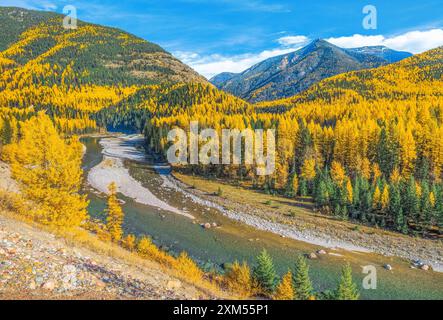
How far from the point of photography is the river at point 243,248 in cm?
3278

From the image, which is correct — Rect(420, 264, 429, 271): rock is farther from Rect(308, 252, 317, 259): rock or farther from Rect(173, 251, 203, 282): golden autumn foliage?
Rect(173, 251, 203, 282): golden autumn foliage

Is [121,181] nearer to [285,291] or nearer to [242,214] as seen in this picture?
[242,214]

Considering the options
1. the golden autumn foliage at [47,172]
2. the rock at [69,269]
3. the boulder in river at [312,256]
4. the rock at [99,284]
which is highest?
the golden autumn foliage at [47,172]

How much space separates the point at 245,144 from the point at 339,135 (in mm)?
24639

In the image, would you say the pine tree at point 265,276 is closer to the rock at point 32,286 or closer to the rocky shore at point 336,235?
the rock at point 32,286

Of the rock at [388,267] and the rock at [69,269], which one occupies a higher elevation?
the rock at [69,269]

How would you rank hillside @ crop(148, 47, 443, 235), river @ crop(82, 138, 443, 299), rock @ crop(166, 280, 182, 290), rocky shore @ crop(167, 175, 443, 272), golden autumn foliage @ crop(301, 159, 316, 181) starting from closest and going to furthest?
rock @ crop(166, 280, 182, 290), river @ crop(82, 138, 443, 299), rocky shore @ crop(167, 175, 443, 272), hillside @ crop(148, 47, 443, 235), golden autumn foliage @ crop(301, 159, 316, 181)

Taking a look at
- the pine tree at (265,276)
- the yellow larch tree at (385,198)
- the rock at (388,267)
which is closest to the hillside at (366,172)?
the yellow larch tree at (385,198)

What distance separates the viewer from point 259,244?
43156mm

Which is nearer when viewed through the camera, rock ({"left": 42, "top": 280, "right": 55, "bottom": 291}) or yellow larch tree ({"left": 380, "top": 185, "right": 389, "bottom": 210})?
rock ({"left": 42, "top": 280, "right": 55, "bottom": 291})

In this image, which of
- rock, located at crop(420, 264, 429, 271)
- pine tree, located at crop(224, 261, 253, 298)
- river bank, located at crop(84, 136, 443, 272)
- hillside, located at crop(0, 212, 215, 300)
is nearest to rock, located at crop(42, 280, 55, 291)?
hillside, located at crop(0, 212, 215, 300)

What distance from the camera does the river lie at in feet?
108

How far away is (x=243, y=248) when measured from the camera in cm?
4175

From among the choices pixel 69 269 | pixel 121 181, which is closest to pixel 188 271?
pixel 69 269
